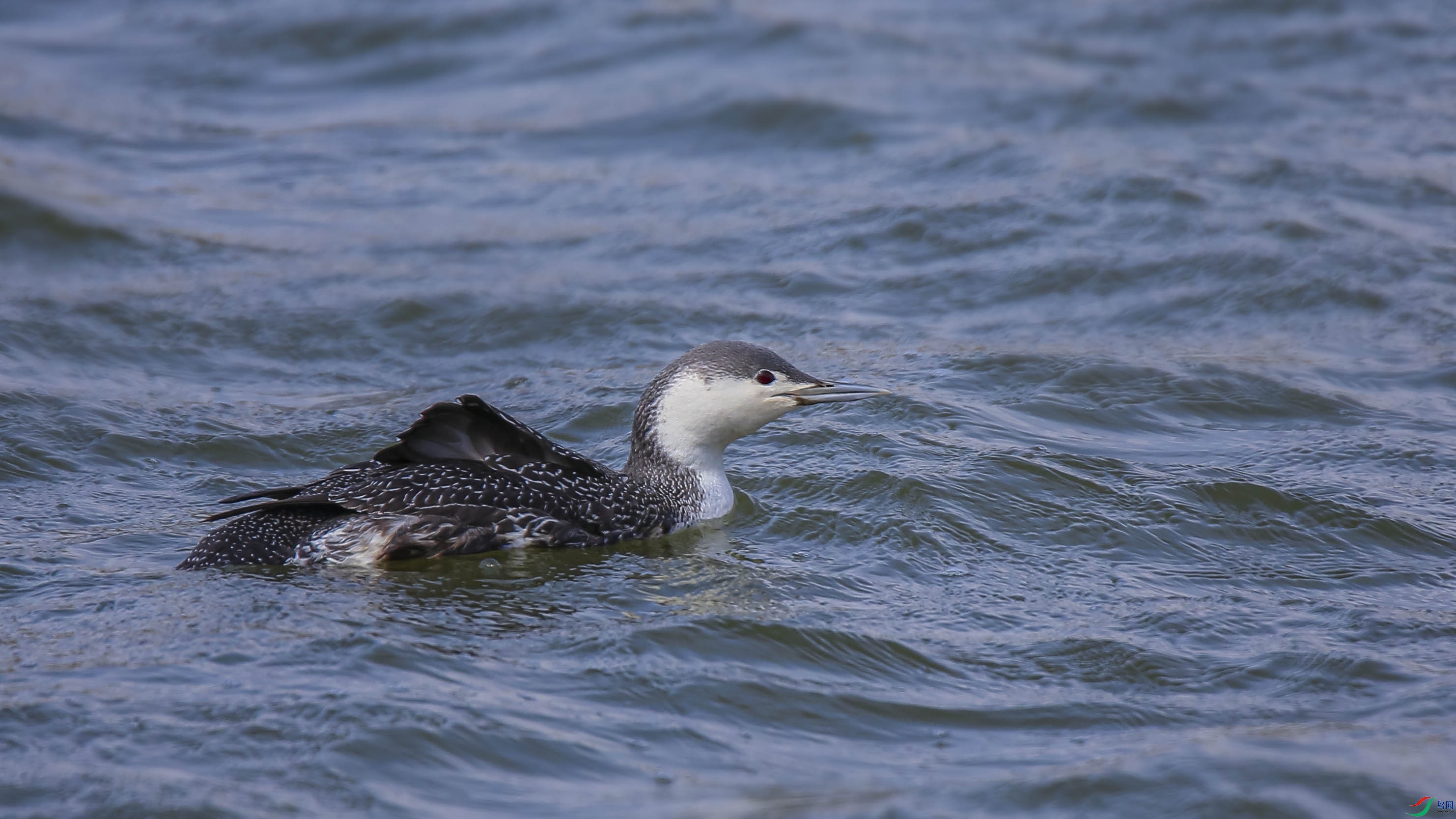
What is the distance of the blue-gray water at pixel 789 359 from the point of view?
5316 millimetres

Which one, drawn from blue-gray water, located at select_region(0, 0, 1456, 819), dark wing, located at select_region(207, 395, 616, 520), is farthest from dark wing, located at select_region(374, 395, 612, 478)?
blue-gray water, located at select_region(0, 0, 1456, 819)

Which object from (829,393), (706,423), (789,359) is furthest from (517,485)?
(789,359)

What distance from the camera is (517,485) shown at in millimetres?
6809

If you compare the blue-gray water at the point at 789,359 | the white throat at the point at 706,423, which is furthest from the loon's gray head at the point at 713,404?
the blue-gray water at the point at 789,359

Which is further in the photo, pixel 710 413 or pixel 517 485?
pixel 710 413

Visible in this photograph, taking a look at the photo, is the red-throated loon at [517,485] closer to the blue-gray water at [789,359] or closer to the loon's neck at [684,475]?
the loon's neck at [684,475]

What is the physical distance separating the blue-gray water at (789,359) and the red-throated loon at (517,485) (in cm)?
16

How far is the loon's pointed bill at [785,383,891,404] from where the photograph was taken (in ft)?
23.7

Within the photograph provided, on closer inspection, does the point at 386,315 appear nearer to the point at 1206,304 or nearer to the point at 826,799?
the point at 1206,304

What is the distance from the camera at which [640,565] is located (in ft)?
22.7

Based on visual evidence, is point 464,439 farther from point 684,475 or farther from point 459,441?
point 684,475

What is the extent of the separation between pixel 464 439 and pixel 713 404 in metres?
1.20

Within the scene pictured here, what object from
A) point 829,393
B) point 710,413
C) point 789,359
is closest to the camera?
point 829,393

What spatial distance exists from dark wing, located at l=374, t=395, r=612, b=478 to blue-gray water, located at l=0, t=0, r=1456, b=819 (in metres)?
0.49
